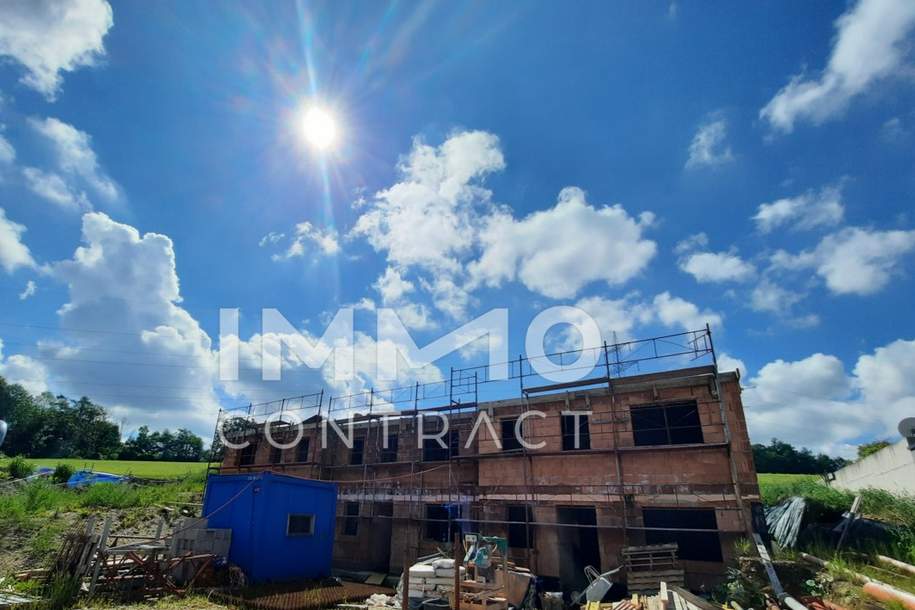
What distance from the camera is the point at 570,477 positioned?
1638 centimetres

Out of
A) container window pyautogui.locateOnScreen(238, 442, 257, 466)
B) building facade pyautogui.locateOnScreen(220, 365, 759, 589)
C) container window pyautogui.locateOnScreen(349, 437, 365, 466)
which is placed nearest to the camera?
building facade pyautogui.locateOnScreen(220, 365, 759, 589)

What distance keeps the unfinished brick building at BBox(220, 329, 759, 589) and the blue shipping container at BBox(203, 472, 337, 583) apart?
348cm

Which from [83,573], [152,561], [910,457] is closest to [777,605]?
[910,457]

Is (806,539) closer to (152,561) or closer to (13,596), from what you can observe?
(152,561)

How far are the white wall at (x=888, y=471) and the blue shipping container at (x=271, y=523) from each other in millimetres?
17700

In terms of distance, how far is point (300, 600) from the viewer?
38.5 feet

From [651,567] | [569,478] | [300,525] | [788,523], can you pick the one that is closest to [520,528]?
[569,478]

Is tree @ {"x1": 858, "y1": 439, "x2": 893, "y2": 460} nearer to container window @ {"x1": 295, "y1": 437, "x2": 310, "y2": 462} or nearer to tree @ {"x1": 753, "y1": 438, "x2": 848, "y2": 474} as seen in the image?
tree @ {"x1": 753, "y1": 438, "x2": 848, "y2": 474}

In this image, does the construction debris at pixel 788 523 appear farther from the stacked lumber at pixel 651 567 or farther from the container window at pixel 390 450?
the container window at pixel 390 450

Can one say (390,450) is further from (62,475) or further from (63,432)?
(63,432)

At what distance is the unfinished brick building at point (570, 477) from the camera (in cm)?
1430

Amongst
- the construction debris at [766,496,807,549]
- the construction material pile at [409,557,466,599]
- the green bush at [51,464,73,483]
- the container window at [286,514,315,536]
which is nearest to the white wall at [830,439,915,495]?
the construction debris at [766,496,807,549]

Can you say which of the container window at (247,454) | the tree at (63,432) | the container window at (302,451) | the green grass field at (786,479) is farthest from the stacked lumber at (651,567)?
the tree at (63,432)

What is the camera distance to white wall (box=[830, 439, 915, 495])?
13688mm
